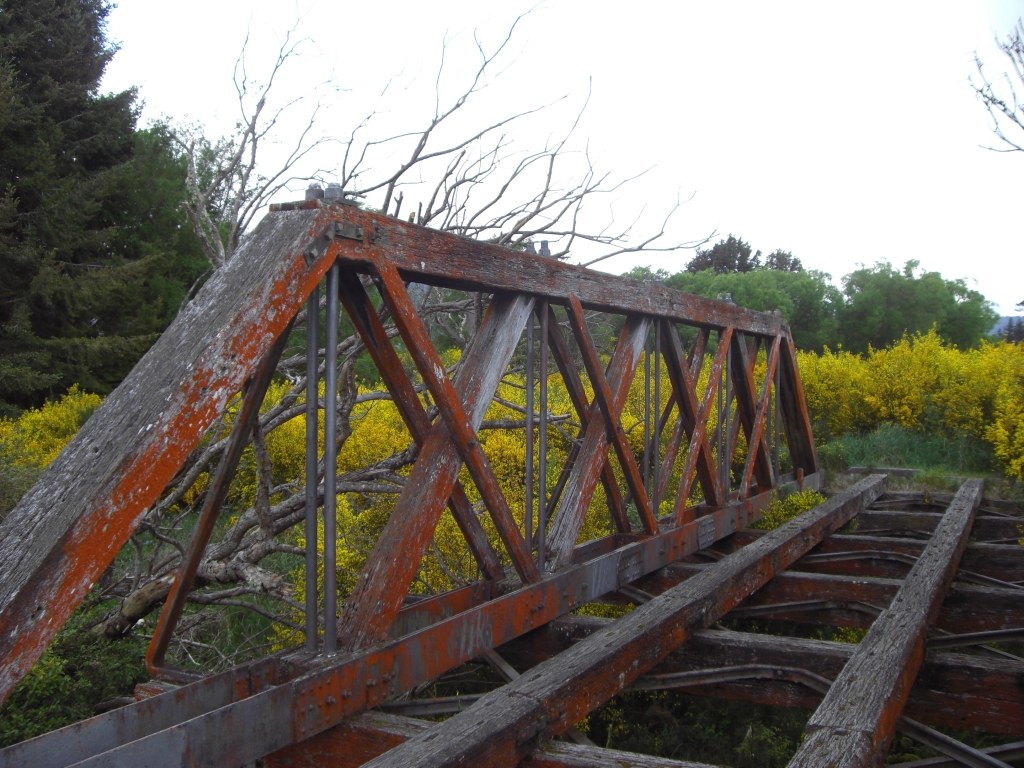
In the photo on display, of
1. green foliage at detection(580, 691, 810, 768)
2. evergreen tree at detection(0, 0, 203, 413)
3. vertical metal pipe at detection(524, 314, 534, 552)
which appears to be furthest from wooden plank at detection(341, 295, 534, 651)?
evergreen tree at detection(0, 0, 203, 413)

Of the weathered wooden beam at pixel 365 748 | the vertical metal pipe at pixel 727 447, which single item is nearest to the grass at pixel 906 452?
the vertical metal pipe at pixel 727 447

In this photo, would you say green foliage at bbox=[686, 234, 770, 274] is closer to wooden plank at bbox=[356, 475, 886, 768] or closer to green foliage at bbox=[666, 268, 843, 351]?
green foliage at bbox=[666, 268, 843, 351]

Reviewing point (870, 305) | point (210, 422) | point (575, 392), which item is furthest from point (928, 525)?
point (870, 305)

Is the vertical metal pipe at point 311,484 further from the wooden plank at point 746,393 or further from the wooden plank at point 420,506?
the wooden plank at point 746,393

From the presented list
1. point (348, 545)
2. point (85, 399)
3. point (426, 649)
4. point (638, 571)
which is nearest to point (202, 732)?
point (426, 649)

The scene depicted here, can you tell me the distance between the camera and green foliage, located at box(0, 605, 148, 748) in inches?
155

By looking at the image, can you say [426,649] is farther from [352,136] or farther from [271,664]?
[352,136]

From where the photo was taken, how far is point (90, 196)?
19.0m

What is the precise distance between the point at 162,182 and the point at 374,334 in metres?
19.1

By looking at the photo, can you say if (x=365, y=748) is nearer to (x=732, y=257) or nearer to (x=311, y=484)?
(x=311, y=484)

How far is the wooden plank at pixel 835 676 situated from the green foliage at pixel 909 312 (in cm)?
2029

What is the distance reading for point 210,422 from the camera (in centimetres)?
202

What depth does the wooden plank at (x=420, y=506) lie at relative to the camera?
2605mm

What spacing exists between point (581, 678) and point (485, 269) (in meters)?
1.47
